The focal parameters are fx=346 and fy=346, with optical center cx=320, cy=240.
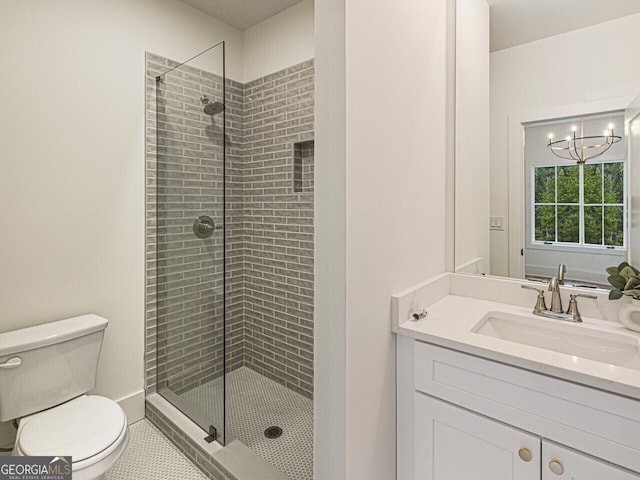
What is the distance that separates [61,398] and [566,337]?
7.20ft

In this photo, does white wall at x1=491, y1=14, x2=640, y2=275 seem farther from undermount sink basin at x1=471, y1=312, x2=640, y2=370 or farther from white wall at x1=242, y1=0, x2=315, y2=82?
white wall at x1=242, y1=0, x2=315, y2=82

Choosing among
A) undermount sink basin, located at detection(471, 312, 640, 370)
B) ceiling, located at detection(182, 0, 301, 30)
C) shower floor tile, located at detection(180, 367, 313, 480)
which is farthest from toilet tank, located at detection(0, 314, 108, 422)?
ceiling, located at detection(182, 0, 301, 30)

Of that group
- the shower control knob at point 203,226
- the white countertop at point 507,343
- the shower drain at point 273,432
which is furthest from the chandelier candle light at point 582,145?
the shower drain at point 273,432

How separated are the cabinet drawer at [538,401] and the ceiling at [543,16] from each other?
1322 mm

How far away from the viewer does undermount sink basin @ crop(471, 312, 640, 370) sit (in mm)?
1151

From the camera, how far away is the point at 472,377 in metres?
1.12

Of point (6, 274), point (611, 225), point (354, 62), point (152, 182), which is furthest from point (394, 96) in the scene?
point (6, 274)

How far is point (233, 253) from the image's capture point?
2.69 metres

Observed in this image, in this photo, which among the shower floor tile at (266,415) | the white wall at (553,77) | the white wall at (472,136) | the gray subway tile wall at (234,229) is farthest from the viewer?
the gray subway tile wall at (234,229)

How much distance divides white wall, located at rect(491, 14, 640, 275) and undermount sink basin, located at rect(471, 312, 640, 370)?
271 millimetres

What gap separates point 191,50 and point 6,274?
5.65ft

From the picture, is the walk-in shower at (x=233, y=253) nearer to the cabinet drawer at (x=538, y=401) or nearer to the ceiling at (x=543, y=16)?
the cabinet drawer at (x=538, y=401)

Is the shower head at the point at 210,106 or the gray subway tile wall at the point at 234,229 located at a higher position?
the shower head at the point at 210,106

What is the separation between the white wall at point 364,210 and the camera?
1.06m
